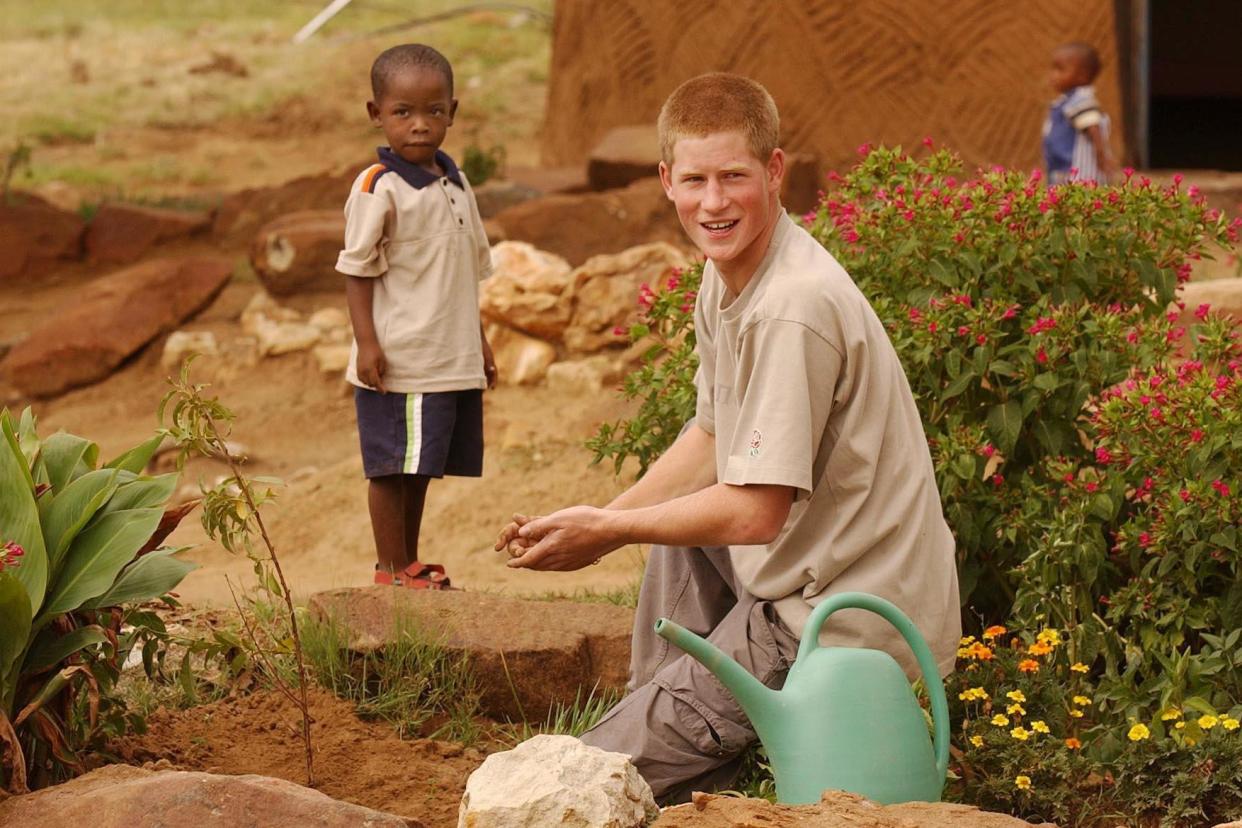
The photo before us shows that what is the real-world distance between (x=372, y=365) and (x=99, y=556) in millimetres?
1664

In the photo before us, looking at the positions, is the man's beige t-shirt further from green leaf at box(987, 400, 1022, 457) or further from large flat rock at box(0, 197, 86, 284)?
large flat rock at box(0, 197, 86, 284)

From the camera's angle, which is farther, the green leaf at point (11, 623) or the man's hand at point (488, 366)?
the man's hand at point (488, 366)

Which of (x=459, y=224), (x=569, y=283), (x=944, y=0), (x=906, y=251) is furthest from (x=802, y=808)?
(x=944, y=0)

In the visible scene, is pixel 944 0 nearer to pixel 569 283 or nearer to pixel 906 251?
pixel 569 283

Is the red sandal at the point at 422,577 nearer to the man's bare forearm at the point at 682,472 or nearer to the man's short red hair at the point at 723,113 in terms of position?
the man's bare forearm at the point at 682,472

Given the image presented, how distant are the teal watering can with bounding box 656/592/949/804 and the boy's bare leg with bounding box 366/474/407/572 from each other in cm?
201

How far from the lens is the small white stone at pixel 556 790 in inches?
108

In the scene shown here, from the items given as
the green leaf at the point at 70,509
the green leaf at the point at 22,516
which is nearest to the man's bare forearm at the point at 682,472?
the green leaf at the point at 70,509

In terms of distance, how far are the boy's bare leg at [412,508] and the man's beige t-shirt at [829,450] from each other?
171 centimetres

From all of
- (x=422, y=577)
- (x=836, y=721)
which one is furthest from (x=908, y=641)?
(x=422, y=577)

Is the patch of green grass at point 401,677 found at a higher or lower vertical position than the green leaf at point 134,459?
lower

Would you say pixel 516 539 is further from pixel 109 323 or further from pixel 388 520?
pixel 109 323

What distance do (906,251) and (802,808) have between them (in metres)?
1.82

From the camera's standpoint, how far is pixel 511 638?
385 cm
